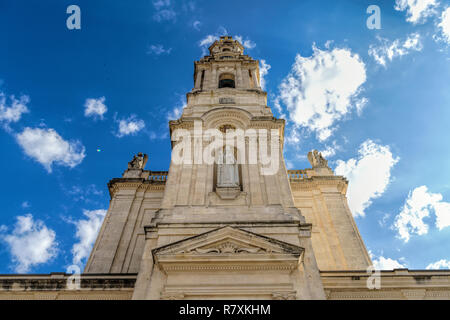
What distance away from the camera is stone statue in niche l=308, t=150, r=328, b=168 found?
24719mm

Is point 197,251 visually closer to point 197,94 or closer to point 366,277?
point 366,277

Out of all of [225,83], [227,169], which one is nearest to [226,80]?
[225,83]

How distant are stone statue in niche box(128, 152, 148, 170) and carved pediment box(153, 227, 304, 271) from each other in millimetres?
12340

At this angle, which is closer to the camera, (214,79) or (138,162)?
(138,162)

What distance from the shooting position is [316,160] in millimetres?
25297

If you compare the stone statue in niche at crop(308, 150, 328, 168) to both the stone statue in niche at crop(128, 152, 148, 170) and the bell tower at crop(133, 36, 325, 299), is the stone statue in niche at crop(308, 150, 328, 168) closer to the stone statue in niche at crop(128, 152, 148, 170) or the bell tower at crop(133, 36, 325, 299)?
the bell tower at crop(133, 36, 325, 299)

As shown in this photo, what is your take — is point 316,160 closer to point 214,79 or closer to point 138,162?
point 214,79

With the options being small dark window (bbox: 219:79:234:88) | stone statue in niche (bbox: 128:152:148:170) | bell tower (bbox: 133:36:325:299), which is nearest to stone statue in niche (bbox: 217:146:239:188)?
bell tower (bbox: 133:36:325:299)

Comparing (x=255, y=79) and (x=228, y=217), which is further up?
(x=255, y=79)

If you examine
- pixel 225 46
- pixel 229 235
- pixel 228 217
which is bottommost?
pixel 229 235

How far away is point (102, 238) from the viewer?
1953 centimetres

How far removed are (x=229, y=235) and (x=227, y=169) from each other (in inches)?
208
